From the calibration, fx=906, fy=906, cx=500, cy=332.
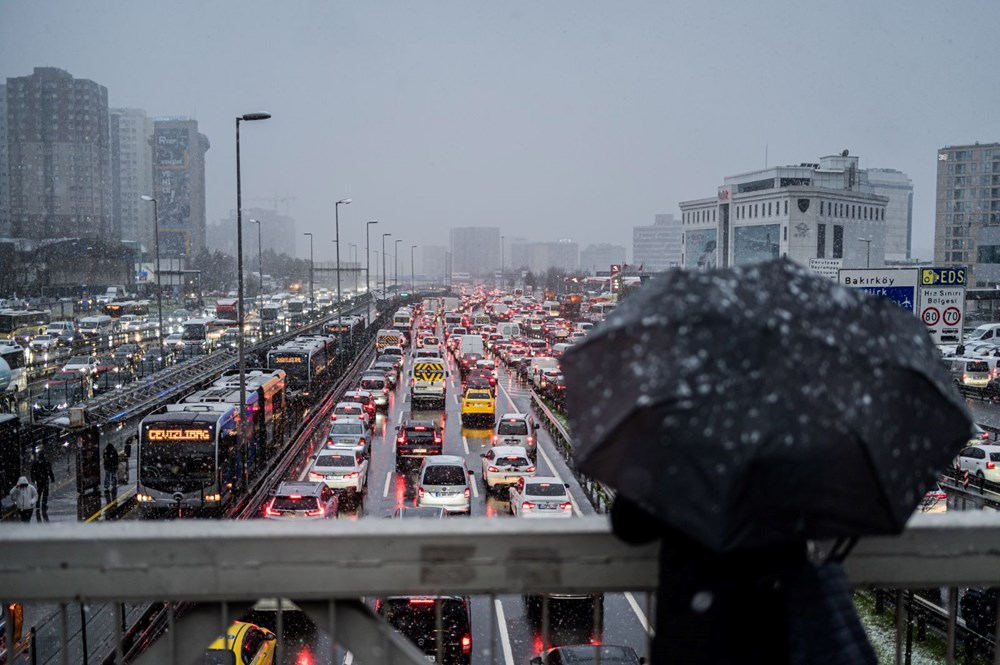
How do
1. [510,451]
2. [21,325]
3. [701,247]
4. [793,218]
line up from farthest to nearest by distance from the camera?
1. [701,247]
2. [793,218]
3. [21,325]
4. [510,451]

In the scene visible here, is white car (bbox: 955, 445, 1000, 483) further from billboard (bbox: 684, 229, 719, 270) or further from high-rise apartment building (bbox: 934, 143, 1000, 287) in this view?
high-rise apartment building (bbox: 934, 143, 1000, 287)

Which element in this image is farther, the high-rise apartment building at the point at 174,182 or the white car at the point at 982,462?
the high-rise apartment building at the point at 174,182

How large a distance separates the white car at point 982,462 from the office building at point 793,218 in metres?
70.1

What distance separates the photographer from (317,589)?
232 centimetres

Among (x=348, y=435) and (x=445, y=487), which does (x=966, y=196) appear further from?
(x=445, y=487)

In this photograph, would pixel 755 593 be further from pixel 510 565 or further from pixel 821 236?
pixel 821 236

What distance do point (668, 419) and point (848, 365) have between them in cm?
42

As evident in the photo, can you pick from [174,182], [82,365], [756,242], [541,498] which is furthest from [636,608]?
[174,182]

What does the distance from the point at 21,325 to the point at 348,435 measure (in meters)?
33.6

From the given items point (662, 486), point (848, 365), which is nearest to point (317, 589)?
point (662, 486)

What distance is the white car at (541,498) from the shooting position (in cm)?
1747

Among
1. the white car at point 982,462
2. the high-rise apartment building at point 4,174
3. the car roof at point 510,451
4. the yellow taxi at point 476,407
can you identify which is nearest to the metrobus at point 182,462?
the car roof at point 510,451

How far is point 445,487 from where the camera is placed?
18766mm

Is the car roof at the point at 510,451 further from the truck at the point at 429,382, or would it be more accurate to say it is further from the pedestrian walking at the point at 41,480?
the truck at the point at 429,382
